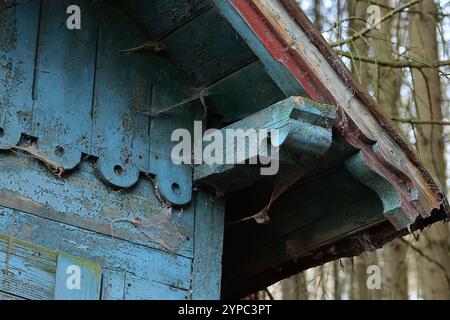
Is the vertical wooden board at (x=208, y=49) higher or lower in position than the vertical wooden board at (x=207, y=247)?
higher

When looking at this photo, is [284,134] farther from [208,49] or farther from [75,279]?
[75,279]

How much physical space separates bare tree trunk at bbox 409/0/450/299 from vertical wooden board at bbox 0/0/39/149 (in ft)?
16.7

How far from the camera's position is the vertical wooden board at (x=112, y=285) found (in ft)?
13.5

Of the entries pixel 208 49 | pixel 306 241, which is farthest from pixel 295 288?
pixel 208 49

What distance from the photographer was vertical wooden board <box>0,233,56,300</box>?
387 centimetres

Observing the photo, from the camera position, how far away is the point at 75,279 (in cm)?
402

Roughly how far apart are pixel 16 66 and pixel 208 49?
0.85 m

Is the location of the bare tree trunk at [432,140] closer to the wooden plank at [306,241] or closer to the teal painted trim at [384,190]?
the wooden plank at [306,241]

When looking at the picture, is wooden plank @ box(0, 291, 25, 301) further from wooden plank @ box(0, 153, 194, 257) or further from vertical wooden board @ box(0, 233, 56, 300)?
wooden plank @ box(0, 153, 194, 257)

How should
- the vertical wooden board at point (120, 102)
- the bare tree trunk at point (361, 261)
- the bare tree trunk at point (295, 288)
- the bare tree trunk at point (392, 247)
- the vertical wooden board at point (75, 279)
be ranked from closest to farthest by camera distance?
the vertical wooden board at point (75, 279)
the vertical wooden board at point (120, 102)
the bare tree trunk at point (295, 288)
the bare tree trunk at point (361, 261)
the bare tree trunk at point (392, 247)

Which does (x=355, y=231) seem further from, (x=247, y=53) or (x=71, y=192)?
(x=71, y=192)

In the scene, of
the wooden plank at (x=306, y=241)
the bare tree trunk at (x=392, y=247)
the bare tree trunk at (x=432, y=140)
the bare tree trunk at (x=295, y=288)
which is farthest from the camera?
the bare tree trunk at (x=392, y=247)

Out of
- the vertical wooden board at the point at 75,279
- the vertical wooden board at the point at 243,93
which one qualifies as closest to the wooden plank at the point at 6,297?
the vertical wooden board at the point at 75,279
